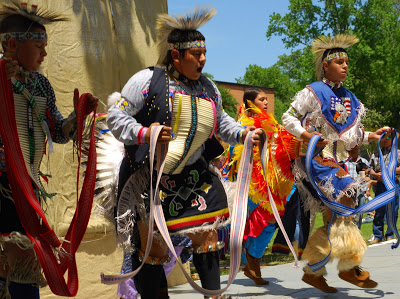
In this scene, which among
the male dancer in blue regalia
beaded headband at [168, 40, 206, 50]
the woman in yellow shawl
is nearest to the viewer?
beaded headband at [168, 40, 206, 50]

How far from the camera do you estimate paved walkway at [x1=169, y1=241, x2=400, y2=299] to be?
17.5ft

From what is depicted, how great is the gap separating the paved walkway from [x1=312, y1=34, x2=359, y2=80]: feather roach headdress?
1.94 metres

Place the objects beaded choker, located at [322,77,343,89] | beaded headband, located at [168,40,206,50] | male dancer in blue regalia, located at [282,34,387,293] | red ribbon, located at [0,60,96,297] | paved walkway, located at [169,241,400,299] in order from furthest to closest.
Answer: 1. beaded choker, located at [322,77,343,89]
2. paved walkway, located at [169,241,400,299]
3. male dancer in blue regalia, located at [282,34,387,293]
4. beaded headband, located at [168,40,206,50]
5. red ribbon, located at [0,60,96,297]

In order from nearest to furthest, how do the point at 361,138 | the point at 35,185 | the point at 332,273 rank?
the point at 35,185
the point at 361,138
the point at 332,273

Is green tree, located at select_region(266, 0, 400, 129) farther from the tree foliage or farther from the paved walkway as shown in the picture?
the paved walkway

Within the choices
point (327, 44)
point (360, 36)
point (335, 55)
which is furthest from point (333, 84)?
point (360, 36)

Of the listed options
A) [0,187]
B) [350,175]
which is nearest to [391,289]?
[350,175]

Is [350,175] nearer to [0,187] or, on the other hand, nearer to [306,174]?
[306,174]

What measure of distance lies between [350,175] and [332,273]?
1532 mm

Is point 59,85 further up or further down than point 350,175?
further up

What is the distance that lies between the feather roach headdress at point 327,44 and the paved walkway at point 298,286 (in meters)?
1.94

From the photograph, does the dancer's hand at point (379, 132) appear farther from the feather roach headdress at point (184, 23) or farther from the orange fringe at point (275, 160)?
the feather roach headdress at point (184, 23)

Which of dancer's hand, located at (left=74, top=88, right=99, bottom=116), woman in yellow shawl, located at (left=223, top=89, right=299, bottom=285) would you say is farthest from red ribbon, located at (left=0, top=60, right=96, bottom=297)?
woman in yellow shawl, located at (left=223, top=89, right=299, bottom=285)

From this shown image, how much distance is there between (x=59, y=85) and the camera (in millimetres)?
5133
